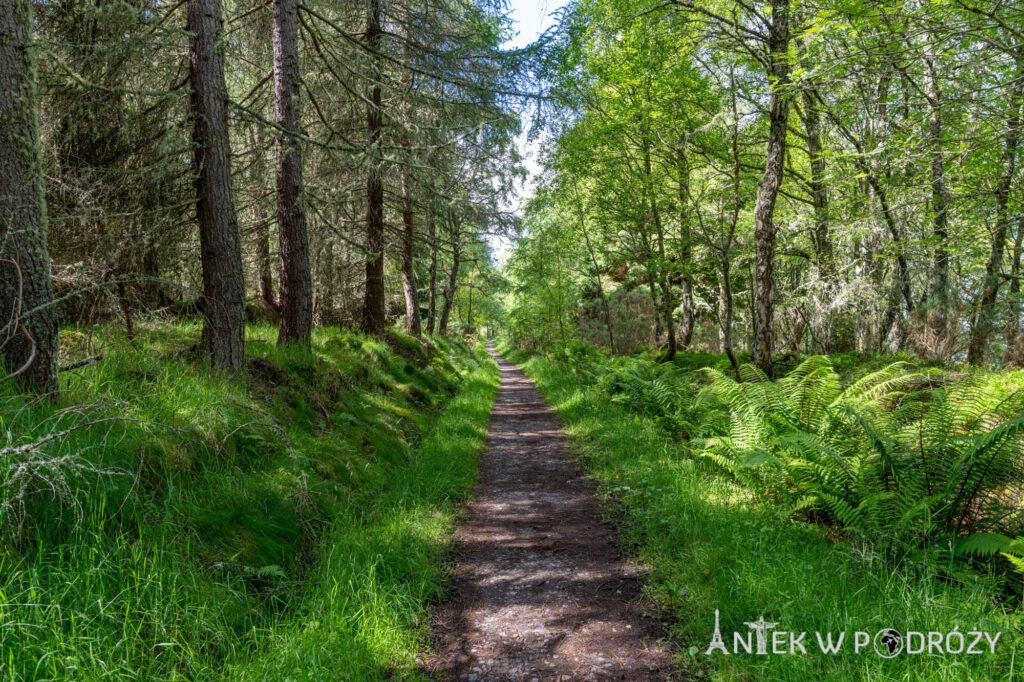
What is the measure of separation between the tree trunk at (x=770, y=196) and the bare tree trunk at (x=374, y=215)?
6.33 meters

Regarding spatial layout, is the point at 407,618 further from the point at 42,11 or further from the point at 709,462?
the point at 42,11

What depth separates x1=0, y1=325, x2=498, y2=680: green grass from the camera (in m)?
2.07

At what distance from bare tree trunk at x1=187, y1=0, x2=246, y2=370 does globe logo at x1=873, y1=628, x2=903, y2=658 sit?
5.60 meters

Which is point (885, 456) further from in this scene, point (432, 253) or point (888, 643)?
point (432, 253)

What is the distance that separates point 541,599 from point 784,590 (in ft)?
5.11

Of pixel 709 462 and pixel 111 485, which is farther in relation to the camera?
pixel 709 462

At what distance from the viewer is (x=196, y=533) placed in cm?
276

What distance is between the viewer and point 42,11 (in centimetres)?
443

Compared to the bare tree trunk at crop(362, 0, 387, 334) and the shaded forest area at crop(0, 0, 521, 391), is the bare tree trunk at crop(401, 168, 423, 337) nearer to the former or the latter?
the bare tree trunk at crop(362, 0, 387, 334)

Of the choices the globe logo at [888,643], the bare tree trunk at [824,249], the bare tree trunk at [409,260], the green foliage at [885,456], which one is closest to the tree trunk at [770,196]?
the green foliage at [885,456]

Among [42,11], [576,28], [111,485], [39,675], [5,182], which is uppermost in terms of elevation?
[576,28]

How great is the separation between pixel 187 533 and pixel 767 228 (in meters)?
7.95

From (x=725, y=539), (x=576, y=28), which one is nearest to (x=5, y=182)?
(x=725, y=539)

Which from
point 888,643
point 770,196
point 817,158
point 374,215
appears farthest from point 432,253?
point 888,643
